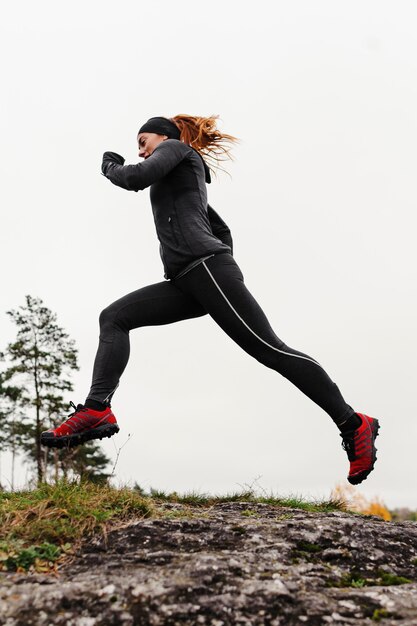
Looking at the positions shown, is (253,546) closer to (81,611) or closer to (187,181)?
(81,611)

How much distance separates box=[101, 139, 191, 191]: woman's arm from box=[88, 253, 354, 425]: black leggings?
0.77m

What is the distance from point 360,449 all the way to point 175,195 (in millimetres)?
2484

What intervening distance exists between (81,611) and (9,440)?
90.2 ft

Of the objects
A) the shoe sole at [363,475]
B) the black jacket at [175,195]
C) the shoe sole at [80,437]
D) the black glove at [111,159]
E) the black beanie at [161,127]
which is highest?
the black beanie at [161,127]

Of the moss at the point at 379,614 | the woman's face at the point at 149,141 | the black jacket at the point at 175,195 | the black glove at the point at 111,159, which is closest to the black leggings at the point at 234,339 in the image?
the black jacket at the point at 175,195

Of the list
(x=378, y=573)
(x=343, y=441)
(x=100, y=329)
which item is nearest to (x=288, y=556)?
(x=378, y=573)

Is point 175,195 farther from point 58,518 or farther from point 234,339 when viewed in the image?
point 58,518

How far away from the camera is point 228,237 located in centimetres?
575

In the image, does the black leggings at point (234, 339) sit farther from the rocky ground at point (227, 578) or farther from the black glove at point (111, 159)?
the black glove at point (111, 159)

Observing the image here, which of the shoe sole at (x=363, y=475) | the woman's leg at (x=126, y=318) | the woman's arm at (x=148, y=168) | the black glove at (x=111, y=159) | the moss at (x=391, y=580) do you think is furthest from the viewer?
the black glove at (x=111, y=159)

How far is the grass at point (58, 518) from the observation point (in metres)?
3.45

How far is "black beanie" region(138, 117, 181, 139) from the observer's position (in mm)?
5469

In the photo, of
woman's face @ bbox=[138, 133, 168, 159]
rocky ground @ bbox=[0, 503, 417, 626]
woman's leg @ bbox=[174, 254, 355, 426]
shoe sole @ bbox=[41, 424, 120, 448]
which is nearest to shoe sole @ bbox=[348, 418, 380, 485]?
woman's leg @ bbox=[174, 254, 355, 426]

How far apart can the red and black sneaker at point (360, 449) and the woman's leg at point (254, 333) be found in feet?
0.43
